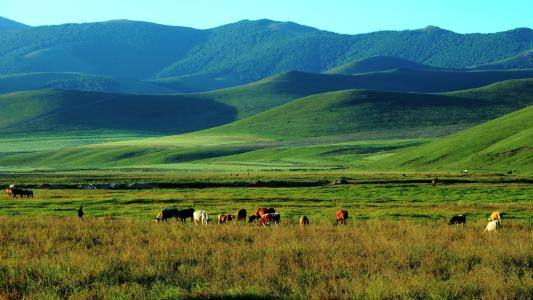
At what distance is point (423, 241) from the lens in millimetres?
22266

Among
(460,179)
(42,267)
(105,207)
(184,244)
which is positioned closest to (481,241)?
(184,244)

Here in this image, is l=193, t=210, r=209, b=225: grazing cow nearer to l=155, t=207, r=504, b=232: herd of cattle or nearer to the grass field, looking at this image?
l=155, t=207, r=504, b=232: herd of cattle

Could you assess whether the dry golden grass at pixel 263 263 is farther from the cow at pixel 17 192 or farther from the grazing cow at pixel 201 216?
the cow at pixel 17 192

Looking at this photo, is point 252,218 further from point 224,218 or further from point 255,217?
point 224,218

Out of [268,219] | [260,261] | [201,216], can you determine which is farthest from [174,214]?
[260,261]

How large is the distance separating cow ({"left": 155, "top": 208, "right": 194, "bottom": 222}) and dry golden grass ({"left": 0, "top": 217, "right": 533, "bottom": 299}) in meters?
7.71

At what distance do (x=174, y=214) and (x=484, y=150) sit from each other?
94.1 meters

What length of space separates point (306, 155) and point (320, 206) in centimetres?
11531

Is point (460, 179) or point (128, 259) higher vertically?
point (128, 259)

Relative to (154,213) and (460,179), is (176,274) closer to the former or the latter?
(154,213)

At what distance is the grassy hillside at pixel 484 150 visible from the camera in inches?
4154

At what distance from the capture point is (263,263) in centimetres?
1831

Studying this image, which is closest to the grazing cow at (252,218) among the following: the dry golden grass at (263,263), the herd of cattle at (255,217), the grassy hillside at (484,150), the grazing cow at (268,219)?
the herd of cattle at (255,217)

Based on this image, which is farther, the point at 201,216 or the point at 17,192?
the point at 17,192
